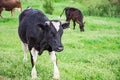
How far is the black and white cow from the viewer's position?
8.93m

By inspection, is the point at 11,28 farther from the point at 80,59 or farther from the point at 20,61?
the point at 20,61

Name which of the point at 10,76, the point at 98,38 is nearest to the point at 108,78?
the point at 10,76

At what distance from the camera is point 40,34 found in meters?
9.31

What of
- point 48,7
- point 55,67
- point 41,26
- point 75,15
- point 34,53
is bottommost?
point 48,7

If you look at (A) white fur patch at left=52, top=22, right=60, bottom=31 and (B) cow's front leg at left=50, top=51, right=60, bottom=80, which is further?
(B) cow's front leg at left=50, top=51, right=60, bottom=80

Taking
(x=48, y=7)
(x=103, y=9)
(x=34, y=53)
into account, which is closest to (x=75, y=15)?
(x=48, y=7)

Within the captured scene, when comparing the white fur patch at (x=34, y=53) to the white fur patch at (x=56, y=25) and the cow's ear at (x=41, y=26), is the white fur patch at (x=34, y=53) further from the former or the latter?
the white fur patch at (x=56, y=25)

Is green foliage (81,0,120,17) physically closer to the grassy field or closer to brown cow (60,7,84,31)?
brown cow (60,7,84,31)

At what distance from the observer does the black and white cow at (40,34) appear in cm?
893

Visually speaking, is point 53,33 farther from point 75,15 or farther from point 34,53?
point 75,15

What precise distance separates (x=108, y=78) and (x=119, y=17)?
19.2 m

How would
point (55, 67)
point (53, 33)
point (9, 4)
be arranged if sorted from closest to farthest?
point (53, 33) → point (55, 67) → point (9, 4)

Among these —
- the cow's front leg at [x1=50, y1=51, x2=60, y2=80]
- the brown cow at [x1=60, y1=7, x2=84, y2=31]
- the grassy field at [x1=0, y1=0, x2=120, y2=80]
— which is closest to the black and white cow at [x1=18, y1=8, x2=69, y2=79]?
the cow's front leg at [x1=50, y1=51, x2=60, y2=80]

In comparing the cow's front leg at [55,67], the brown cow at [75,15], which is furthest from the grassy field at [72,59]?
the brown cow at [75,15]
